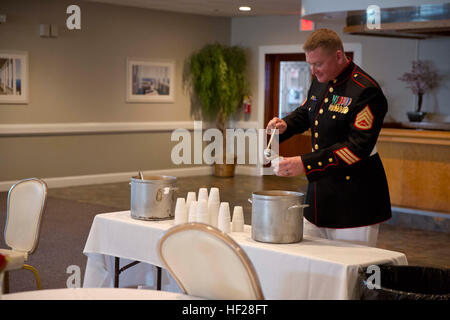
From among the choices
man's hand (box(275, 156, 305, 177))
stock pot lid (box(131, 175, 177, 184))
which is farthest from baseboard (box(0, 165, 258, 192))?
man's hand (box(275, 156, 305, 177))

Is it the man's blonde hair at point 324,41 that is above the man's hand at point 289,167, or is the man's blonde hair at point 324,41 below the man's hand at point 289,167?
above

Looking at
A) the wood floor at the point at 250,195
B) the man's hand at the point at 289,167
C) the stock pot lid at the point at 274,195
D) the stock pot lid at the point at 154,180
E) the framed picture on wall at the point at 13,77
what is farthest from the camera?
the framed picture on wall at the point at 13,77

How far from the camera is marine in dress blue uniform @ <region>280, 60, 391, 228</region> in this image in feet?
9.41

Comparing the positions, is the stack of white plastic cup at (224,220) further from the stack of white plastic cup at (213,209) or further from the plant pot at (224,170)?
the plant pot at (224,170)

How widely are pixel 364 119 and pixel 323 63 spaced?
0.31m

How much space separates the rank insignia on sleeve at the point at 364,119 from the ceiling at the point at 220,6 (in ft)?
20.4

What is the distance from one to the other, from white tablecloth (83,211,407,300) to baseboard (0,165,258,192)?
605cm

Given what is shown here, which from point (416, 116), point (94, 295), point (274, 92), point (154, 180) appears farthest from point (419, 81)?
point (94, 295)

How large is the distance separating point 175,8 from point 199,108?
1.78 m

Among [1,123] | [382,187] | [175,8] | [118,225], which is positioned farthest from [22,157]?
[382,187]

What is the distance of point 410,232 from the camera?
6.75 metres

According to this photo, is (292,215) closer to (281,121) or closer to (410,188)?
(281,121)

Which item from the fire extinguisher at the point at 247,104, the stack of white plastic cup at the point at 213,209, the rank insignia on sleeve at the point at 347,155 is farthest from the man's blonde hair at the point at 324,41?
the fire extinguisher at the point at 247,104

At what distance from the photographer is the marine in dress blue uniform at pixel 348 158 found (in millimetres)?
2867
